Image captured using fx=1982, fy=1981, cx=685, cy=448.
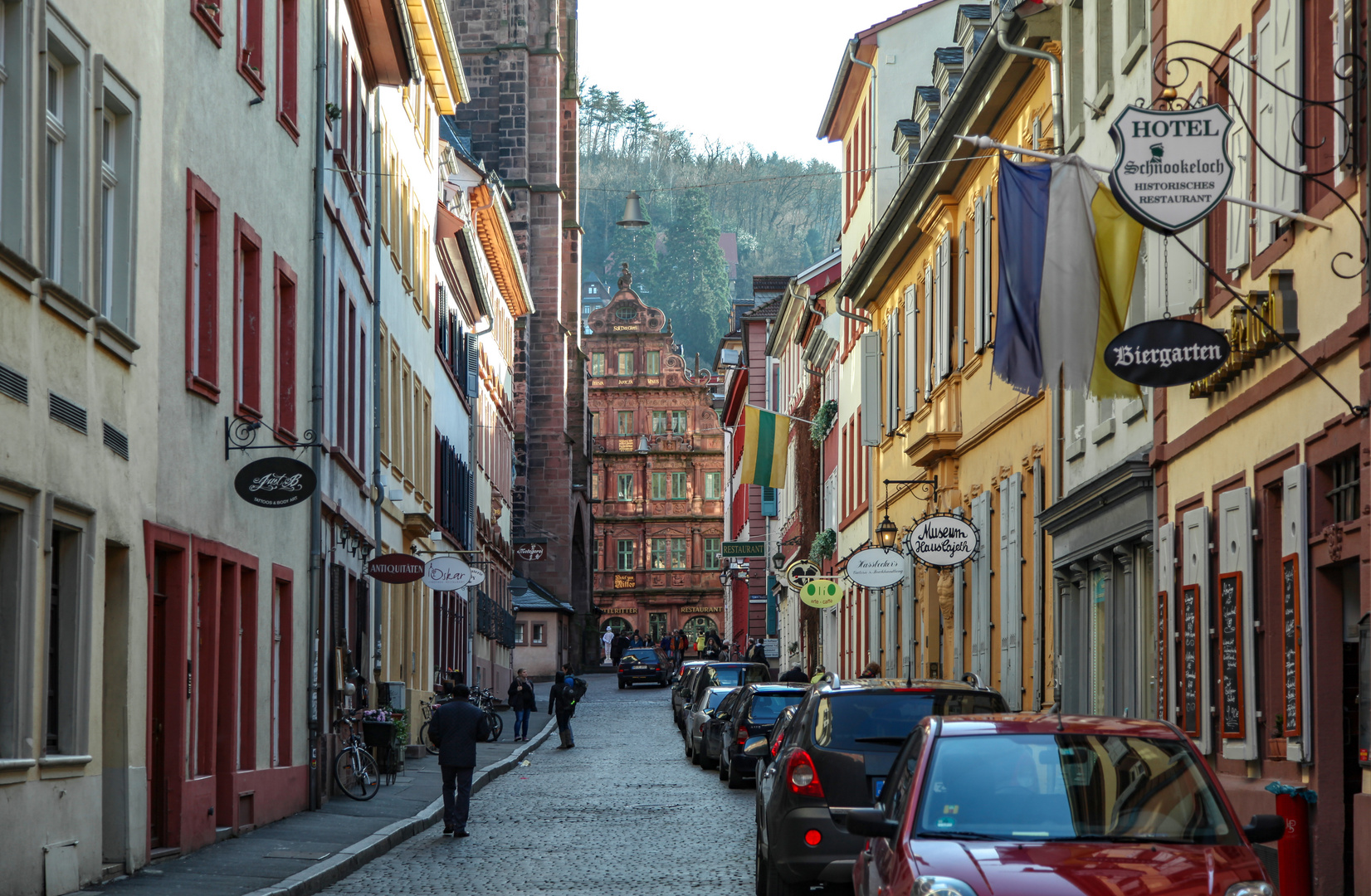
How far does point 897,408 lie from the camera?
3409 centimetres

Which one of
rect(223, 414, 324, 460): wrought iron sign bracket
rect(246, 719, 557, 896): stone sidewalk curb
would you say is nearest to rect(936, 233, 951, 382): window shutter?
rect(246, 719, 557, 896): stone sidewalk curb

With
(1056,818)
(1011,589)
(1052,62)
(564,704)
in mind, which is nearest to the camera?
(1056,818)

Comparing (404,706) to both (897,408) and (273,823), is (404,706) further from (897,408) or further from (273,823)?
(273,823)

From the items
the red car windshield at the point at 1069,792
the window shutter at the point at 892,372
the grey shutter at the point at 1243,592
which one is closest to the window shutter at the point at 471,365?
the window shutter at the point at 892,372

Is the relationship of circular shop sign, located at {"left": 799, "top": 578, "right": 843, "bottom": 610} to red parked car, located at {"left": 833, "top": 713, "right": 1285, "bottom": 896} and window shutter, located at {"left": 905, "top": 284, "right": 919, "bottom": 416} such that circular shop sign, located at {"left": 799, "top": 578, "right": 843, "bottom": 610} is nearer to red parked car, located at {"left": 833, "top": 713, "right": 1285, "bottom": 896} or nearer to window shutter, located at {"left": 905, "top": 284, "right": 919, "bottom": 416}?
window shutter, located at {"left": 905, "top": 284, "right": 919, "bottom": 416}

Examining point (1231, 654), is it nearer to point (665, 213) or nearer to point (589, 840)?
point (589, 840)

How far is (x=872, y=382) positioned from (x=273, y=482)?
19873mm

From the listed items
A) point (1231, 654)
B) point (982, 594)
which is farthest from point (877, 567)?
point (1231, 654)

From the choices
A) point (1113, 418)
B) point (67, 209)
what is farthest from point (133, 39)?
point (1113, 418)

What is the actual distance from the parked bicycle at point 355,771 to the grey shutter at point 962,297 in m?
9.63

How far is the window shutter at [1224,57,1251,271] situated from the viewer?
A: 47.5 feet

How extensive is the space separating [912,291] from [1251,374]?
18.3 m

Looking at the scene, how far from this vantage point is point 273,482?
17578 millimetres

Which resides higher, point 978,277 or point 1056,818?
point 978,277
